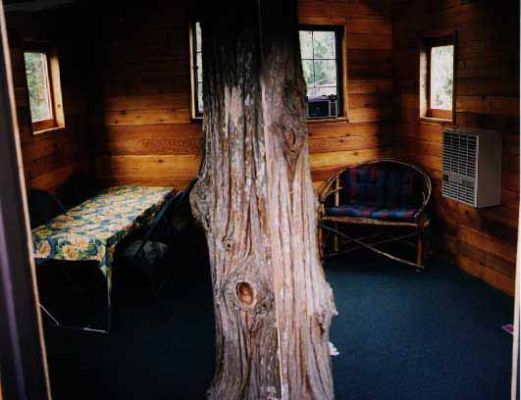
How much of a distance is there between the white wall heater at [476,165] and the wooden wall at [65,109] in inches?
128

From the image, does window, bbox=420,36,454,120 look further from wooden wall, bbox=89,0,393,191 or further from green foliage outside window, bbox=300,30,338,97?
green foliage outside window, bbox=300,30,338,97

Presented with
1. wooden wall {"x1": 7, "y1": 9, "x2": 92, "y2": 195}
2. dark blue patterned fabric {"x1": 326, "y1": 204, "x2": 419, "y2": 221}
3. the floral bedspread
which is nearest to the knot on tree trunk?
the floral bedspread

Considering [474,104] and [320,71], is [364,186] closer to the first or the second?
[320,71]

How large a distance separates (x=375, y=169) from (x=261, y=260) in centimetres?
334

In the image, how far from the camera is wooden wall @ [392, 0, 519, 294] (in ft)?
13.4

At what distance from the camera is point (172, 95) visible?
537 cm

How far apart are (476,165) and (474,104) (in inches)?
22.3

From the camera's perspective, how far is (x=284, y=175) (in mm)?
2352

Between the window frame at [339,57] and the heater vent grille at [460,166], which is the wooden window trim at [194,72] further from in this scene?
the heater vent grille at [460,166]

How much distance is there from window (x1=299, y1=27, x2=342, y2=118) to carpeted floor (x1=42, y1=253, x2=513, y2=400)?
64.8 inches

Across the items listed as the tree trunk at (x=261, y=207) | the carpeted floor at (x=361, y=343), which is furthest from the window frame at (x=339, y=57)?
the tree trunk at (x=261, y=207)

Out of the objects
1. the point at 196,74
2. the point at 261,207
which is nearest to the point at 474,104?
the point at 196,74

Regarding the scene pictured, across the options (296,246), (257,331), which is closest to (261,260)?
(296,246)

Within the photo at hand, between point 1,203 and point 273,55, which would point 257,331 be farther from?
point 1,203
